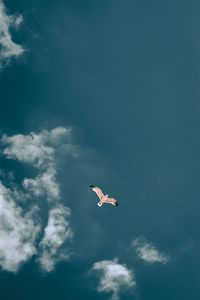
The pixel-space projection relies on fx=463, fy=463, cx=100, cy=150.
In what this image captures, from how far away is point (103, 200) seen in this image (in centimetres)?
13212
